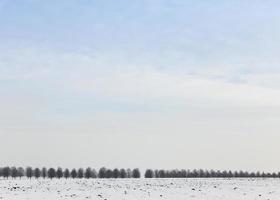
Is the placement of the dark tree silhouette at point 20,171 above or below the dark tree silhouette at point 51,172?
above

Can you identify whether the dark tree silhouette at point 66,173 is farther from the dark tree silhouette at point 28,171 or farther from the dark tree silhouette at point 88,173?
the dark tree silhouette at point 28,171

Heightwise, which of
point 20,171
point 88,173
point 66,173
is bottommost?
point 88,173

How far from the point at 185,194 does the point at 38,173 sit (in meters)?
103

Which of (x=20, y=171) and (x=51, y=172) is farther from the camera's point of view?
(x=20, y=171)

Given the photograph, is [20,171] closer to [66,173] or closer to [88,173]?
[66,173]

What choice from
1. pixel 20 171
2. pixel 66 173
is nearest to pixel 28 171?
pixel 20 171

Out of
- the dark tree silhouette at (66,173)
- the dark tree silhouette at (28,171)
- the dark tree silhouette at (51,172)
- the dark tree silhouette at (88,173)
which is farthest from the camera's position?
the dark tree silhouette at (28,171)

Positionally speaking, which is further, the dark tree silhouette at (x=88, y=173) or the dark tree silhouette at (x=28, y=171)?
the dark tree silhouette at (x=28, y=171)

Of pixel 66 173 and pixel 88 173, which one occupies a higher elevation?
Answer: pixel 66 173

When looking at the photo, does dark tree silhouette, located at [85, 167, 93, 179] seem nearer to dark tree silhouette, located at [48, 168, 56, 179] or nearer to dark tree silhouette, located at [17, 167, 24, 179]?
dark tree silhouette, located at [48, 168, 56, 179]

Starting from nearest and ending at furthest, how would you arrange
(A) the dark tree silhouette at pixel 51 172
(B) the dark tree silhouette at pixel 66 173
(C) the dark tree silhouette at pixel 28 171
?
(A) the dark tree silhouette at pixel 51 172 → (B) the dark tree silhouette at pixel 66 173 → (C) the dark tree silhouette at pixel 28 171

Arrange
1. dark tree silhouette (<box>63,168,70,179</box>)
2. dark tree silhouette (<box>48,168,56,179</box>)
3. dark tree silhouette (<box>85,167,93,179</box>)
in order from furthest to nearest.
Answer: dark tree silhouette (<box>63,168,70,179</box>), dark tree silhouette (<box>85,167,93,179</box>), dark tree silhouette (<box>48,168,56,179</box>)

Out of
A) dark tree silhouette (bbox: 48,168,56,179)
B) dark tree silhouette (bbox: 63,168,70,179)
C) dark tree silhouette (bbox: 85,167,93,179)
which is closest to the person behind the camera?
dark tree silhouette (bbox: 48,168,56,179)

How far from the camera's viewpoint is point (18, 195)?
3600 cm
